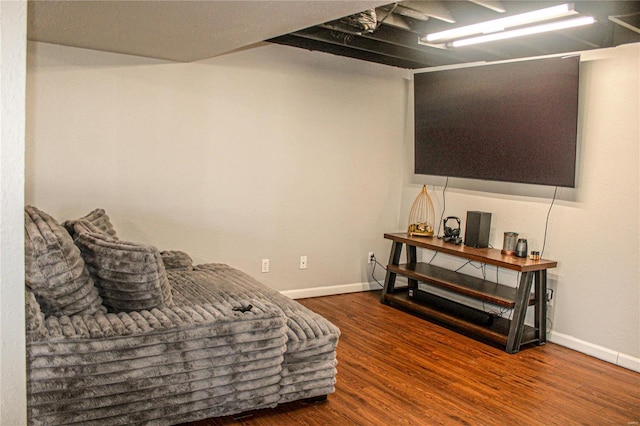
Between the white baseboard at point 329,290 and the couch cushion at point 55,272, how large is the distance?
8.82 ft

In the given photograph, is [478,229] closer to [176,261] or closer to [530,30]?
[530,30]

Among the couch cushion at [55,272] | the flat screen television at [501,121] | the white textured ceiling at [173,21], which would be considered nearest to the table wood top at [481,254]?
the flat screen television at [501,121]

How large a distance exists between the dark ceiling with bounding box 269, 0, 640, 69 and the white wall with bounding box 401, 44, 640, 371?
0.82ft

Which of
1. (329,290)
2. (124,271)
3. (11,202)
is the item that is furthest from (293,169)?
(11,202)

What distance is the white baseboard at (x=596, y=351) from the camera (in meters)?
4.00

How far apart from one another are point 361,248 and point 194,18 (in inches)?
132

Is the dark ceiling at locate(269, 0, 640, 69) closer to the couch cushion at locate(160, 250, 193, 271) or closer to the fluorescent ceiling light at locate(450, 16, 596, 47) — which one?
the fluorescent ceiling light at locate(450, 16, 596, 47)

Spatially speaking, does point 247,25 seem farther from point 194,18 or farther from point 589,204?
point 589,204

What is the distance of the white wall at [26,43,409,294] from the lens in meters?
4.07

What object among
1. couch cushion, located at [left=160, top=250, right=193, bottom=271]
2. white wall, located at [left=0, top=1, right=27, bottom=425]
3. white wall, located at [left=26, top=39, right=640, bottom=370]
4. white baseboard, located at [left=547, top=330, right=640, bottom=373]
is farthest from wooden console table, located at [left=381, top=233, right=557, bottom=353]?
white wall, located at [left=0, top=1, right=27, bottom=425]

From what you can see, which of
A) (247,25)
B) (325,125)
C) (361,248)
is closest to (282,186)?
(325,125)

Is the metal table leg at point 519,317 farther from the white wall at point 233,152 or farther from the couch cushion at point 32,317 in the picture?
the couch cushion at point 32,317

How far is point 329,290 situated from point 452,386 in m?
2.10

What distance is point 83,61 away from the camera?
4.07 metres
